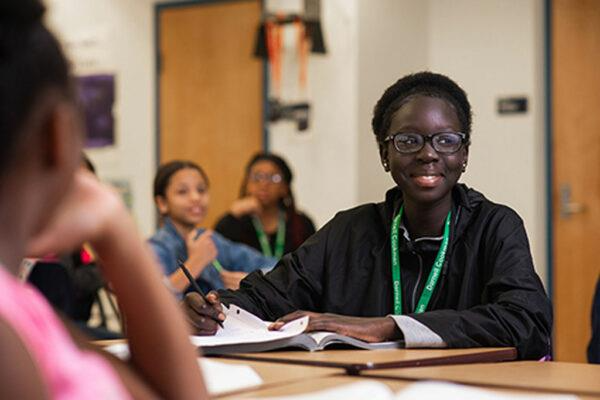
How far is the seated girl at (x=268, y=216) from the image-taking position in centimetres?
539

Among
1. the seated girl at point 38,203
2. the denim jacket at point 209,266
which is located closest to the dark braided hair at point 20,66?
the seated girl at point 38,203

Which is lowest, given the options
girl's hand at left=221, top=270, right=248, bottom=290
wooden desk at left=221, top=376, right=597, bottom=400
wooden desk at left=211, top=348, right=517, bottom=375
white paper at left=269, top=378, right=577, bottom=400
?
girl's hand at left=221, top=270, right=248, bottom=290

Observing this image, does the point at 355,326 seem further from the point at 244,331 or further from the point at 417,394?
the point at 417,394

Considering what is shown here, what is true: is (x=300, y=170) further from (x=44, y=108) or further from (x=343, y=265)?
(x=44, y=108)

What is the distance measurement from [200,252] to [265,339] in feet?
8.37

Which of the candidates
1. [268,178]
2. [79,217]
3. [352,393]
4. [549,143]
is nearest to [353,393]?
[352,393]

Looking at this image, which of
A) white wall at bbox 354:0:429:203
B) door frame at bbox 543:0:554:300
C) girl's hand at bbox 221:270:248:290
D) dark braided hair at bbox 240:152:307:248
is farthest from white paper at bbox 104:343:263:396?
door frame at bbox 543:0:554:300

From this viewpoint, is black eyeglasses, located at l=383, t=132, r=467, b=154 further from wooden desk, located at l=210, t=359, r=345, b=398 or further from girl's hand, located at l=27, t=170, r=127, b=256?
girl's hand, located at l=27, t=170, r=127, b=256

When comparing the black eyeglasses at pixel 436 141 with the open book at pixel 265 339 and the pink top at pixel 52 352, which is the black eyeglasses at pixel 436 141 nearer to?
the open book at pixel 265 339

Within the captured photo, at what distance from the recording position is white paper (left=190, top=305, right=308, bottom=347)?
6.04 ft

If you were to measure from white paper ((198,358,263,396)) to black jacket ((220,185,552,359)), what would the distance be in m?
0.70

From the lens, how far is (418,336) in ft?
6.41

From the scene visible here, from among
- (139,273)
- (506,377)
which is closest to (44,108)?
(139,273)

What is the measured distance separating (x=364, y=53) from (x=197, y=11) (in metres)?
1.48
